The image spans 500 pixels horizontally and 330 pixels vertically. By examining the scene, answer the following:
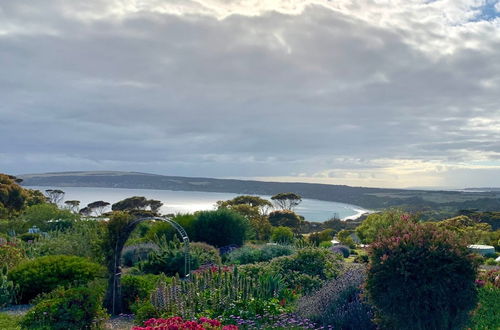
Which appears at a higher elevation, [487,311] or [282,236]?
[487,311]

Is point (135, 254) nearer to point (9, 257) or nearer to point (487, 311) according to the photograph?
point (9, 257)

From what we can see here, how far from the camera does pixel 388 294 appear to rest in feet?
23.3

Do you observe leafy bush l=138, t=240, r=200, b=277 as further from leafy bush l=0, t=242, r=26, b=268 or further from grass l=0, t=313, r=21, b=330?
grass l=0, t=313, r=21, b=330

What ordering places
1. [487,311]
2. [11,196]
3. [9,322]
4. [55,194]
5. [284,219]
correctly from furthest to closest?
[55,194] → [284,219] → [11,196] → [487,311] → [9,322]

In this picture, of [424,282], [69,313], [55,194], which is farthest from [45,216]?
[55,194]

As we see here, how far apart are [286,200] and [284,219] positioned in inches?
694

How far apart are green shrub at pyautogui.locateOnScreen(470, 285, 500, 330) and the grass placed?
7.21 metres

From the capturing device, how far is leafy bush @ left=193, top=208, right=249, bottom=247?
2048 cm

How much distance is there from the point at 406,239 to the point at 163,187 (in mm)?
110283

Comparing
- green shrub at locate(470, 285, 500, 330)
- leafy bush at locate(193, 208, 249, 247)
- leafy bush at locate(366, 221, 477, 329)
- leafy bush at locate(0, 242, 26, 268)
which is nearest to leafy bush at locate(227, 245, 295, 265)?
leafy bush at locate(193, 208, 249, 247)

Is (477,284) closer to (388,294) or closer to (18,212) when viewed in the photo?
(388,294)

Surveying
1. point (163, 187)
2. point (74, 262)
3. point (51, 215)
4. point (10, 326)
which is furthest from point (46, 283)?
point (163, 187)

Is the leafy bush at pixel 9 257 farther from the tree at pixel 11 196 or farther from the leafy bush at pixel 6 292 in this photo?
the tree at pixel 11 196

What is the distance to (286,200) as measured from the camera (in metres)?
59.8
